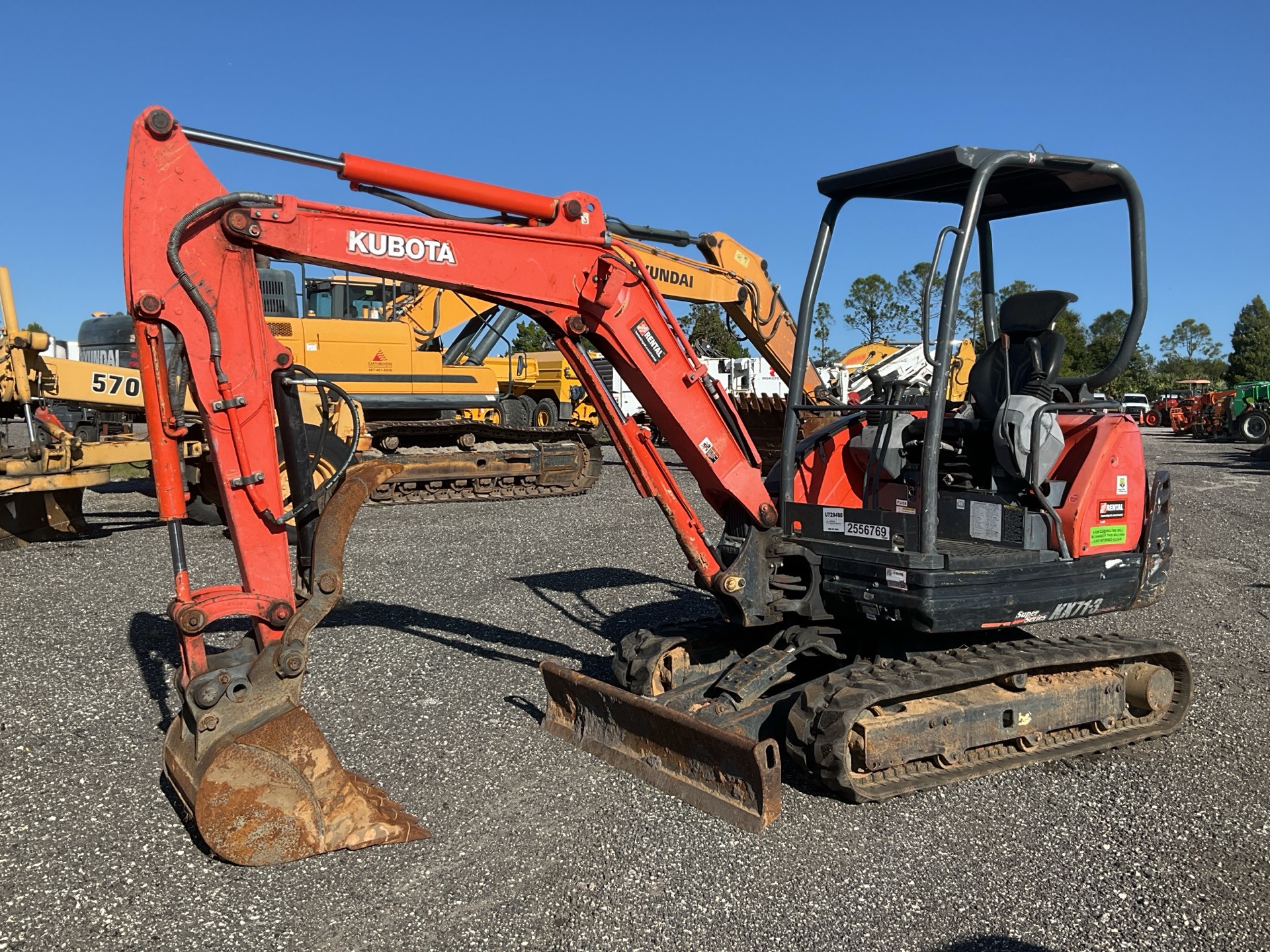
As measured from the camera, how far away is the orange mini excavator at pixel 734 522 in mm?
4223

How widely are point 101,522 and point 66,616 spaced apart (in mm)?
5697

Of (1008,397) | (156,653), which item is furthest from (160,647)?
(1008,397)

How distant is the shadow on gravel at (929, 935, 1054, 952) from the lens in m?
3.47

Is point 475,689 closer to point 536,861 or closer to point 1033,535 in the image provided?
point 536,861

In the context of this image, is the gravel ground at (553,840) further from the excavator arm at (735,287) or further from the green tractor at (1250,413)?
the green tractor at (1250,413)

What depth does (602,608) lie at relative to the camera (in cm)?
854

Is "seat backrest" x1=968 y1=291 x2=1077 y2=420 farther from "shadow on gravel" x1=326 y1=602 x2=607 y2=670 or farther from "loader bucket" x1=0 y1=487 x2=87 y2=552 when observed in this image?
"loader bucket" x1=0 y1=487 x2=87 y2=552

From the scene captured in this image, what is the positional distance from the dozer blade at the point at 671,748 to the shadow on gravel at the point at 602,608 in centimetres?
193

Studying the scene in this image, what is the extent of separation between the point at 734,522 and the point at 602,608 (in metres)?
3.13

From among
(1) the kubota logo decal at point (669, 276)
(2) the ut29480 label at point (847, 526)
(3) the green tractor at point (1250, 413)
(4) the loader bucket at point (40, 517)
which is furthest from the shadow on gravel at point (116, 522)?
(3) the green tractor at point (1250, 413)

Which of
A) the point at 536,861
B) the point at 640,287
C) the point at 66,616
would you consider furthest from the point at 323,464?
the point at 536,861

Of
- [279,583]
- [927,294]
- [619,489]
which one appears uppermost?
[927,294]

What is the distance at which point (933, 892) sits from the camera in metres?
3.87

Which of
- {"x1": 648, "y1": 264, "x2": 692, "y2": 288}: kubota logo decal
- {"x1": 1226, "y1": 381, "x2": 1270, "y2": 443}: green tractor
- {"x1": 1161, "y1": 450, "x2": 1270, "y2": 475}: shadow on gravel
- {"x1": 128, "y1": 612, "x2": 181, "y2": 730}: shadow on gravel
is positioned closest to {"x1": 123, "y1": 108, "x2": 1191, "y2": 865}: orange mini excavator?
{"x1": 128, "y1": 612, "x2": 181, "y2": 730}: shadow on gravel
